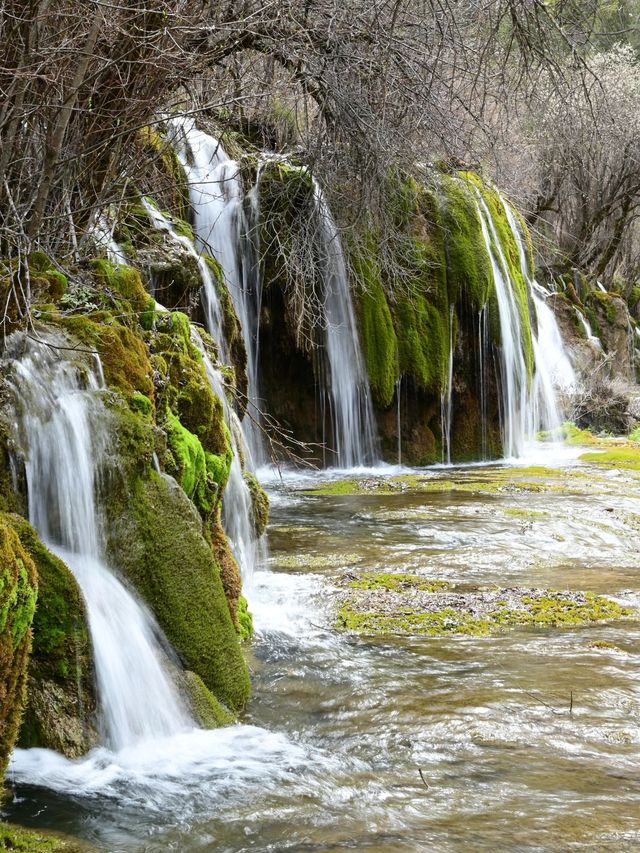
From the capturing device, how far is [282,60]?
7.15 metres

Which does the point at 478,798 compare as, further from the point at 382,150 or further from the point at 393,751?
the point at 382,150

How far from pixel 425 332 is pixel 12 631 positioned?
1246cm

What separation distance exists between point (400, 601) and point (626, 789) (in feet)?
8.60

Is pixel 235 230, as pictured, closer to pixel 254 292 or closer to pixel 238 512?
pixel 254 292

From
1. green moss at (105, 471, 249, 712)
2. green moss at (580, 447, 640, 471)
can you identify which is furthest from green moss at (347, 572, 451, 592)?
green moss at (580, 447, 640, 471)

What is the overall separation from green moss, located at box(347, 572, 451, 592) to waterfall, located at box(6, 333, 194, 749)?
8.22 ft

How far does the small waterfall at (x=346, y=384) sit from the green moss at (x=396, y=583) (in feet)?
23.4

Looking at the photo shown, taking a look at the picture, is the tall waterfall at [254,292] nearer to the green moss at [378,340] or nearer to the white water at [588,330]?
the green moss at [378,340]

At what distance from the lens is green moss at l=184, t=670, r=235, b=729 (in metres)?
3.97

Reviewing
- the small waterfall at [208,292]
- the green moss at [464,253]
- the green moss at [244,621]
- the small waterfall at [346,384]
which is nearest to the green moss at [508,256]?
the green moss at [464,253]

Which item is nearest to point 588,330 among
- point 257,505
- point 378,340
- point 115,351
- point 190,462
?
point 378,340

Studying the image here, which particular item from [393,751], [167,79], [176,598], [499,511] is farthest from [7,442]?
[499,511]

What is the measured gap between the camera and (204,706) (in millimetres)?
4012

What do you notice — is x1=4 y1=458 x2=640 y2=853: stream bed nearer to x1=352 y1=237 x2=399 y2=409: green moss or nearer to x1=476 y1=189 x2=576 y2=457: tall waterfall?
x1=352 y1=237 x2=399 y2=409: green moss
